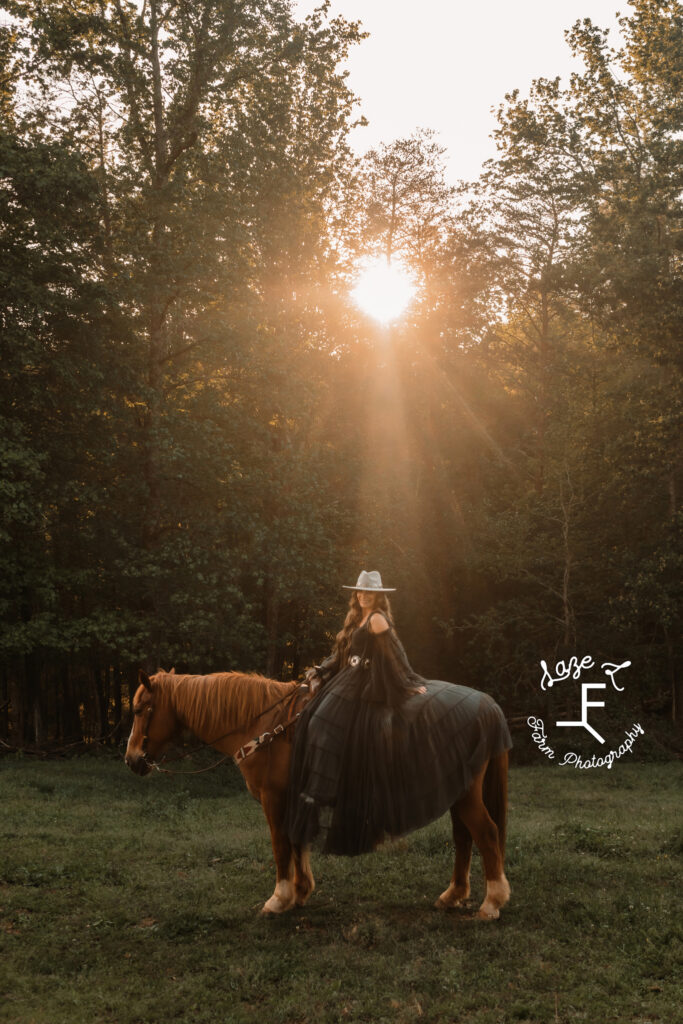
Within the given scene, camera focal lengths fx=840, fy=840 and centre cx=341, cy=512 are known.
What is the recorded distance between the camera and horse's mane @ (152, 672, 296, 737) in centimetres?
740

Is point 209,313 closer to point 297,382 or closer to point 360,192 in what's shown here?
point 297,382

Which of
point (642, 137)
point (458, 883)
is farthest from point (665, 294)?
point (458, 883)

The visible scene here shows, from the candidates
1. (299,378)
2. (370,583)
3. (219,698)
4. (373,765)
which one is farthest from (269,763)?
(299,378)

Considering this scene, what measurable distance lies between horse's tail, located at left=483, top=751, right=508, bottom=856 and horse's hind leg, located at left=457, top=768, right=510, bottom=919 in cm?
24

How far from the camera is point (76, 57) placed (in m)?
16.7

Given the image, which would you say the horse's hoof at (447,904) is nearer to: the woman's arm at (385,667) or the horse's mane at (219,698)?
the woman's arm at (385,667)

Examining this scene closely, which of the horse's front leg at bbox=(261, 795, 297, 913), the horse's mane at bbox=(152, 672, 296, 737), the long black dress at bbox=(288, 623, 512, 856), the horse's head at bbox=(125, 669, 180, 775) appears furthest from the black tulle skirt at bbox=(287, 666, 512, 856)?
the horse's head at bbox=(125, 669, 180, 775)

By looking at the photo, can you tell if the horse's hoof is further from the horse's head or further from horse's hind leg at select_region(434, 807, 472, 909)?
the horse's head

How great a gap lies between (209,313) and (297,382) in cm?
253

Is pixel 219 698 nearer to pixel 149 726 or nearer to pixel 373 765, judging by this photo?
pixel 149 726

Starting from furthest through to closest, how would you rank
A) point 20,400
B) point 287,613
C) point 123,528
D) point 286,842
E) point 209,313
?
point 287,613 → point 209,313 → point 123,528 → point 20,400 → point 286,842

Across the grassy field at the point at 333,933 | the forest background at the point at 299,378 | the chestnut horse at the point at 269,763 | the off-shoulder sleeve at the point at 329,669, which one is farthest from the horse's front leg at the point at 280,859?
the forest background at the point at 299,378

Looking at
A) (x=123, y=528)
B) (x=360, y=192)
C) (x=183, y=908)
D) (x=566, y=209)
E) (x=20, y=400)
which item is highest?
(x=360, y=192)

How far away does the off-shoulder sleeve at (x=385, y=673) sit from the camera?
6590 mm
